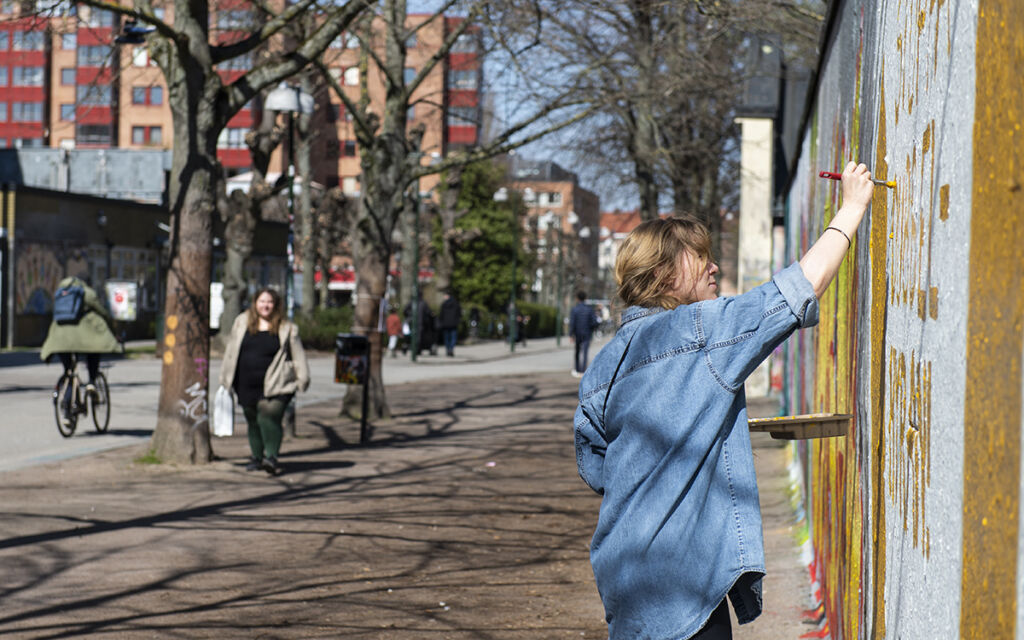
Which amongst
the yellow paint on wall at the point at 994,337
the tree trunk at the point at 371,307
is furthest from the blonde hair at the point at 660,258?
the tree trunk at the point at 371,307

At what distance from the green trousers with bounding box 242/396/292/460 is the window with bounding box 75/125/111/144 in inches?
3042

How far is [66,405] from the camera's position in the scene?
43.4ft

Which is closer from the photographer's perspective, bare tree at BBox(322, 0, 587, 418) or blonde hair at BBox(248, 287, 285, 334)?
blonde hair at BBox(248, 287, 285, 334)

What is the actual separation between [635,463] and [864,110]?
6.30ft

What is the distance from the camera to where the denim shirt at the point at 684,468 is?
110 inches

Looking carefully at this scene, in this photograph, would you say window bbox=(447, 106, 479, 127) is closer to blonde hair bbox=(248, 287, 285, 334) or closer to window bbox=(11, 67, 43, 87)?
blonde hair bbox=(248, 287, 285, 334)

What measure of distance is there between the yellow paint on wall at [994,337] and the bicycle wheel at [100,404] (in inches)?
499

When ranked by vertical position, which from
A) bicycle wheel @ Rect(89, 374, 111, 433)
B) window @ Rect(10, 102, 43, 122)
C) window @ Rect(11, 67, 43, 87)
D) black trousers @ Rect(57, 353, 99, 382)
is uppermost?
window @ Rect(11, 67, 43, 87)

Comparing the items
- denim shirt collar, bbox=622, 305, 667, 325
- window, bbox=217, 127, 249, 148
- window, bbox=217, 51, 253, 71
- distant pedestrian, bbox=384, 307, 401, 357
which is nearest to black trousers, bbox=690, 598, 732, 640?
denim shirt collar, bbox=622, 305, 667, 325

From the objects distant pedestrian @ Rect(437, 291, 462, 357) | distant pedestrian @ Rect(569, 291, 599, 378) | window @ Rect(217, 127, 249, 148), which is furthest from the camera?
window @ Rect(217, 127, 249, 148)

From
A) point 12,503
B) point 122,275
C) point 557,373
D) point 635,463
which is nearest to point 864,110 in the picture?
point 635,463

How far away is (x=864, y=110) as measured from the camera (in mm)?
4309

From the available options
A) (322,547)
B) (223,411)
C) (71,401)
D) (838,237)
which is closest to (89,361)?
(71,401)

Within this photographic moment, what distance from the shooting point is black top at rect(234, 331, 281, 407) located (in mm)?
10945
